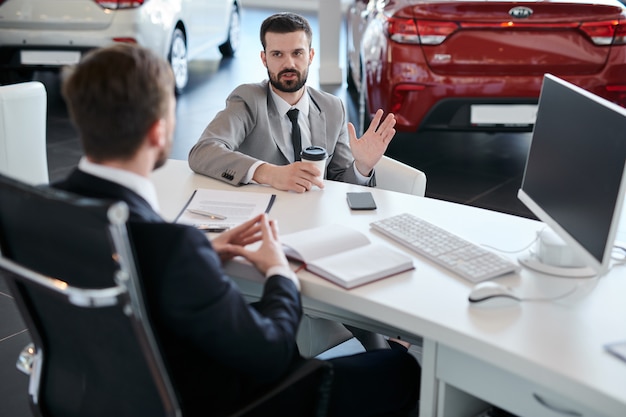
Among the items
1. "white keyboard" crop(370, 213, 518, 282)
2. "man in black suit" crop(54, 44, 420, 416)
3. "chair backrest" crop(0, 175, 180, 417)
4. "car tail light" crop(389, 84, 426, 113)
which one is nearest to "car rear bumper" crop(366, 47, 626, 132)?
"car tail light" crop(389, 84, 426, 113)

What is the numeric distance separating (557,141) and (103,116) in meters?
1.12

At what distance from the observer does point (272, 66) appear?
306cm

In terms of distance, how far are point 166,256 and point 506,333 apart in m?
0.72

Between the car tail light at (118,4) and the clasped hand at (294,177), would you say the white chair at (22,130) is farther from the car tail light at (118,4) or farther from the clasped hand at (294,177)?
the car tail light at (118,4)

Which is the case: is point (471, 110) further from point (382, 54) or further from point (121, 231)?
point (121, 231)

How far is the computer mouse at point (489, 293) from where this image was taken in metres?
1.90

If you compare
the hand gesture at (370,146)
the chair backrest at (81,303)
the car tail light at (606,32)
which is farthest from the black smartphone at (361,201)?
the car tail light at (606,32)

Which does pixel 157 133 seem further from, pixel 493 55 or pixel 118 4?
pixel 118 4

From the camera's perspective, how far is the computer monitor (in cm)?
185

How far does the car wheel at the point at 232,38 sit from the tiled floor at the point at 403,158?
1116 mm

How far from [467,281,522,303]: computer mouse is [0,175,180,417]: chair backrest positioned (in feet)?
2.31

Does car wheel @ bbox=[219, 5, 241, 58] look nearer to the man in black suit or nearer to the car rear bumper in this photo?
the car rear bumper

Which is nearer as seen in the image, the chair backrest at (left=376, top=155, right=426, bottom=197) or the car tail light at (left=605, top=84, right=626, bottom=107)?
the chair backrest at (left=376, top=155, right=426, bottom=197)

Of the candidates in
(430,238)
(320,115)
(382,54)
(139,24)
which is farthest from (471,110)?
(139,24)
